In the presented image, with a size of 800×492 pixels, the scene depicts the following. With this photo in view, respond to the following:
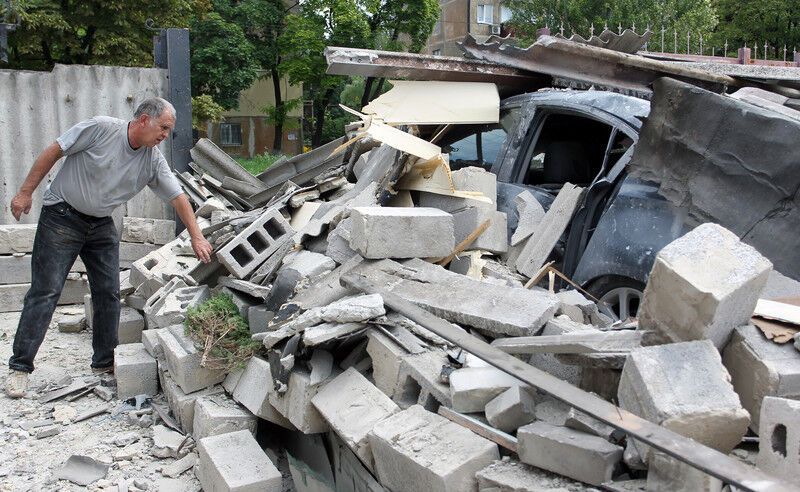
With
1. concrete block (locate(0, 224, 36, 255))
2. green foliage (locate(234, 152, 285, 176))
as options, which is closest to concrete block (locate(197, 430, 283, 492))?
concrete block (locate(0, 224, 36, 255))

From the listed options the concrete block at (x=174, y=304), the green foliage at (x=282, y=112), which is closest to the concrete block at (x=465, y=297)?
the concrete block at (x=174, y=304)

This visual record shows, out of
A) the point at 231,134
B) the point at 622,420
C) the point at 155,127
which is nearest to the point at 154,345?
the point at 155,127

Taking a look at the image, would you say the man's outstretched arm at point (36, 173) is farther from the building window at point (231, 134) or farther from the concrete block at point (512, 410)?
the building window at point (231, 134)

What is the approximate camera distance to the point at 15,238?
729 cm

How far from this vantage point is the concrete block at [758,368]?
9.14 feet

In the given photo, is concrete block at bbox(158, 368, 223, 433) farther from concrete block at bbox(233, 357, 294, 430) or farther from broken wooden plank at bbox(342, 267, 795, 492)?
broken wooden plank at bbox(342, 267, 795, 492)

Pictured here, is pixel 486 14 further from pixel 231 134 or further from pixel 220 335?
pixel 220 335

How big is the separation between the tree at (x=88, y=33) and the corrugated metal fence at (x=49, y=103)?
11618mm

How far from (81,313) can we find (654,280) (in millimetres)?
5825

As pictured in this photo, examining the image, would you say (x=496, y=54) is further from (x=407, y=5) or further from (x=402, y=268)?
(x=407, y=5)

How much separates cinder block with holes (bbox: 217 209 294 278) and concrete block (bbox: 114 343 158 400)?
87cm

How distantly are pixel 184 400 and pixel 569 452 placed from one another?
276 centimetres

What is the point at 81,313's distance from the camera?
7203 millimetres

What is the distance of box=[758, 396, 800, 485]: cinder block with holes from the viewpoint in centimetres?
241
